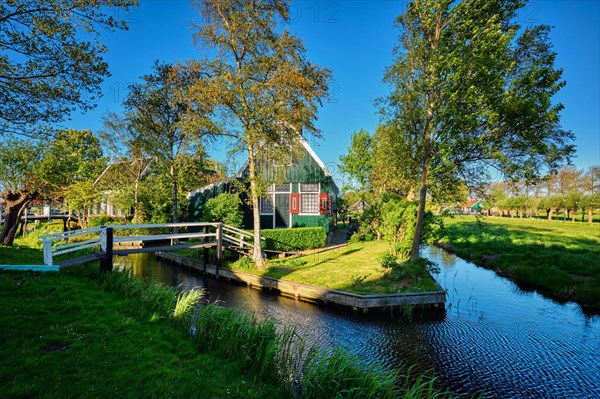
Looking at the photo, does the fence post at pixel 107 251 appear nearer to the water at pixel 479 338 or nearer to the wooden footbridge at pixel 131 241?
the wooden footbridge at pixel 131 241

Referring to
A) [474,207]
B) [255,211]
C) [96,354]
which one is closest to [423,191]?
[255,211]

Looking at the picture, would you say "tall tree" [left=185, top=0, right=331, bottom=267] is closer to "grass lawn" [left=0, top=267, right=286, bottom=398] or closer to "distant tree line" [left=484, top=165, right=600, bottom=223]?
"grass lawn" [left=0, top=267, right=286, bottom=398]

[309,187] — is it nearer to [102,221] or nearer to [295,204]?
[295,204]

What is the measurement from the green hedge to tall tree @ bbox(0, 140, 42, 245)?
11.4 metres

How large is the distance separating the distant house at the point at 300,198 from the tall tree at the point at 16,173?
1145cm

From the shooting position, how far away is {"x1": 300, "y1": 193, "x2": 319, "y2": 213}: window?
863 inches

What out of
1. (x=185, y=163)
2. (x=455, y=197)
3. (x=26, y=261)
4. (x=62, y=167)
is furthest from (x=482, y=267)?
(x=62, y=167)

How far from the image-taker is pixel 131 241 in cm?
1325

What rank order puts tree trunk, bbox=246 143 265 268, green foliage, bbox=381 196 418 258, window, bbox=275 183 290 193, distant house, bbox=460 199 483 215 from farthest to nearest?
window, bbox=275 183 290 193 → tree trunk, bbox=246 143 265 268 → green foliage, bbox=381 196 418 258 → distant house, bbox=460 199 483 215

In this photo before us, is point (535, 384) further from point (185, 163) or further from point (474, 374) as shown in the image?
point (185, 163)

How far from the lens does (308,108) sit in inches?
541

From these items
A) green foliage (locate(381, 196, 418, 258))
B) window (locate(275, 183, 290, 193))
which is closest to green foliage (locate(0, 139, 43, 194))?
window (locate(275, 183, 290, 193))

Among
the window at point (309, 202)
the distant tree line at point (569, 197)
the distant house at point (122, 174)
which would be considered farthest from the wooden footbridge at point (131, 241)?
the distant tree line at point (569, 197)

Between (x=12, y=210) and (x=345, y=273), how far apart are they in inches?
591
